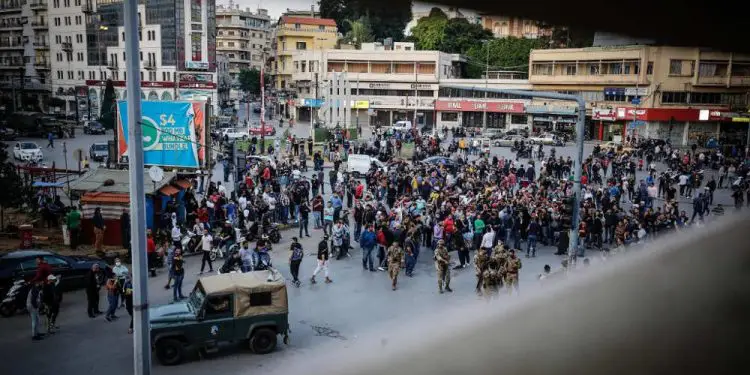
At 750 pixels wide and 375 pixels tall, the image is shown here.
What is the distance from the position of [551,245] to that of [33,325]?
14509 millimetres

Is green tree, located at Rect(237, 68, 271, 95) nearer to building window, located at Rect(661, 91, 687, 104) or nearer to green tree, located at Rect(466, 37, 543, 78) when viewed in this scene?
green tree, located at Rect(466, 37, 543, 78)

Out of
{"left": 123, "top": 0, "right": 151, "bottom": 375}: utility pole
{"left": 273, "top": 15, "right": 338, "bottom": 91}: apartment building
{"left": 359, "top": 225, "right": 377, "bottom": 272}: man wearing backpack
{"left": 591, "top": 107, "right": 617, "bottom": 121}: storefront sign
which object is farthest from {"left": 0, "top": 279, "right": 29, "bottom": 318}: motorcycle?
{"left": 273, "top": 15, "right": 338, "bottom": 91}: apartment building

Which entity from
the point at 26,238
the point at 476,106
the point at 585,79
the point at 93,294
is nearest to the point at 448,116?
the point at 476,106

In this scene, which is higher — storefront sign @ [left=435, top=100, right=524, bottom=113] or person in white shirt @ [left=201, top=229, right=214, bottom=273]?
storefront sign @ [left=435, top=100, right=524, bottom=113]

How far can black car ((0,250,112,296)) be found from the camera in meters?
13.0

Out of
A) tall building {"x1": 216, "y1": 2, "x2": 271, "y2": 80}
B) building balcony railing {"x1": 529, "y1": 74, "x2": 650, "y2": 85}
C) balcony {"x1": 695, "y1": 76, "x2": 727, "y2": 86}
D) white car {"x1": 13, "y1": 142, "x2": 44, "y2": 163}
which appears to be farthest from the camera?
tall building {"x1": 216, "y1": 2, "x2": 271, "y2": 80}

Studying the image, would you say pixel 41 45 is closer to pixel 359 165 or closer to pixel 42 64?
pixel 42 64

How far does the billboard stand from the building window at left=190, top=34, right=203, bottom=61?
173 ft

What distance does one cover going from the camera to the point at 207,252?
1569cm

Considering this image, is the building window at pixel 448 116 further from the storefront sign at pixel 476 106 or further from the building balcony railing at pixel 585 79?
the building balcony railing at pixel 585 79

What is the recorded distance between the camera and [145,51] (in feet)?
232

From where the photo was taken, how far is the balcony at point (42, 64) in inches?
2692

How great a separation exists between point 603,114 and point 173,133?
3995cm

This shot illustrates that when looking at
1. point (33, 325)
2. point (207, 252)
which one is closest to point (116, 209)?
point (207, 252)
